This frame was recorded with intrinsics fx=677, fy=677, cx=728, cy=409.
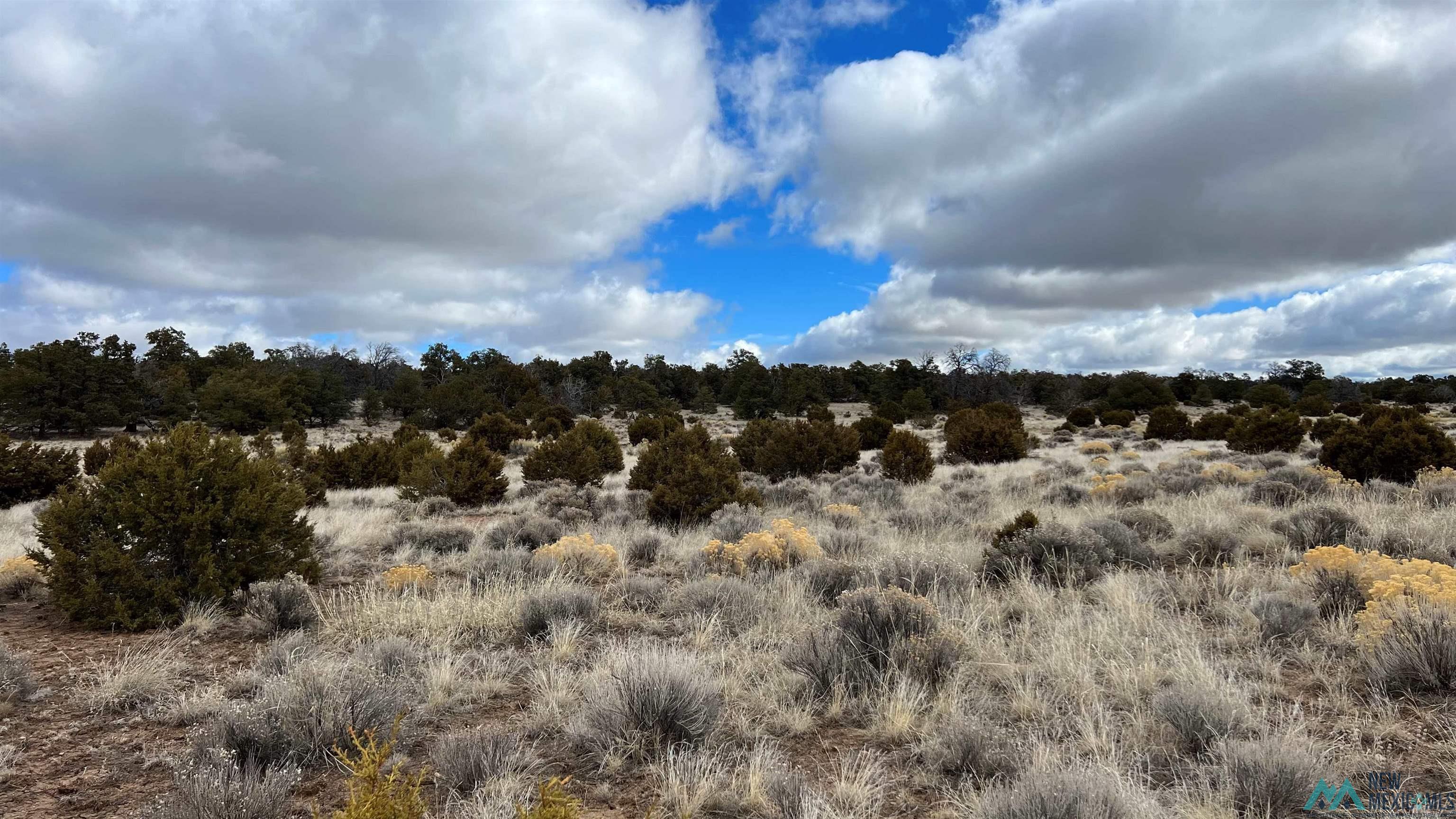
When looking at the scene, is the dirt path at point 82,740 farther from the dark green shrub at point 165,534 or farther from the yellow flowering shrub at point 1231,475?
the yellow flowering shrub at point 1231,475

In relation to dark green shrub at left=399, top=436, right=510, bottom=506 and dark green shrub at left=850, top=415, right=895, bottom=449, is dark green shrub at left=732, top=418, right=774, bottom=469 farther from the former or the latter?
dark green shrub at left=850, top=415, right=895, bottom=449

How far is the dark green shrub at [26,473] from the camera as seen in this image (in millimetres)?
14875

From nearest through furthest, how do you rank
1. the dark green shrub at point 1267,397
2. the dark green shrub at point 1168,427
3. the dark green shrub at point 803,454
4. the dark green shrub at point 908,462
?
the dark green shrub at point 908,462 → the dark green shrub at point 803,454 → the dark green shrub at point 1168,427 → the dark green shrub at point 1267,397

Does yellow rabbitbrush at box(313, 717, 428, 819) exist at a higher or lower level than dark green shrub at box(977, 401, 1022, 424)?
lower

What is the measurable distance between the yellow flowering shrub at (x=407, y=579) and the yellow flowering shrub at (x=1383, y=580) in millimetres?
7496

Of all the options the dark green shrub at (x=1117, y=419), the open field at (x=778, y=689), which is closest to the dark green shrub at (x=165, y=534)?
the open field at (x=778, y=689)

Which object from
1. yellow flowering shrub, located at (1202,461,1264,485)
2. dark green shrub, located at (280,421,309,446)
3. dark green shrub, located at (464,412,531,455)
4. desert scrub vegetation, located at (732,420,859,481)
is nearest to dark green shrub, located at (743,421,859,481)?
desert scrub vegetation, located at (732,420,859,481)

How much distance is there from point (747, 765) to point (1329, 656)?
3977mm

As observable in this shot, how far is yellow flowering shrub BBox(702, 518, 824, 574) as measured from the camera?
7.44m

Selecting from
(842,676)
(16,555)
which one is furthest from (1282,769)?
(16,555)

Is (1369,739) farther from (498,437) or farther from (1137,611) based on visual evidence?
(498,437)

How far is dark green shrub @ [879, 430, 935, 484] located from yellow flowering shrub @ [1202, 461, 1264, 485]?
215 inches

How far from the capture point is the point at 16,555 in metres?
8.63

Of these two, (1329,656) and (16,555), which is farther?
(16,555)
